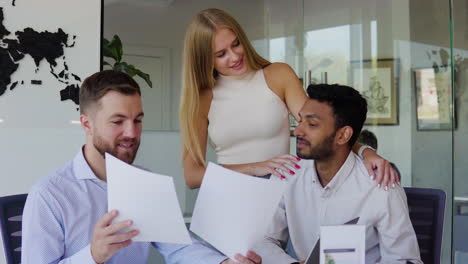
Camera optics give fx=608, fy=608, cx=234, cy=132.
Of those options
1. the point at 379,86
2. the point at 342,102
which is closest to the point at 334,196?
the point at 342,102

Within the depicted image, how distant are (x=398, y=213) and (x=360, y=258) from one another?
0.58m

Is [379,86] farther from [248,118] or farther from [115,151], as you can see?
[115,151]

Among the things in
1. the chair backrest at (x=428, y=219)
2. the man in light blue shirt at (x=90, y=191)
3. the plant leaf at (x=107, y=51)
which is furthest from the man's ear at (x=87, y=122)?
the plant leaf at (x=107, y=51)

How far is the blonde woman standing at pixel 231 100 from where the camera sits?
2039 millimetres

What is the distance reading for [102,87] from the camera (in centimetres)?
154

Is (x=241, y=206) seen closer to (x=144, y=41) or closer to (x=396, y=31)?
(x=396, y=31)

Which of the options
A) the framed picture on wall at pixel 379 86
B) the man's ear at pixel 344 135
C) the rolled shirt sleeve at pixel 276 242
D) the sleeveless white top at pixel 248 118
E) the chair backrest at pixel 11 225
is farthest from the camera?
the framed picture on wall at pixel 379 86

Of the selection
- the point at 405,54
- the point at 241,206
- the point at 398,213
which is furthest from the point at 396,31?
the point at 241,206

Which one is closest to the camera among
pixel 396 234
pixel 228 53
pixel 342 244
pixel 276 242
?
pixel 342 244

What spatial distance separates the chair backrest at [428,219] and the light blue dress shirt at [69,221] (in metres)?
0.74

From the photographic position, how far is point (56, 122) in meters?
3.59

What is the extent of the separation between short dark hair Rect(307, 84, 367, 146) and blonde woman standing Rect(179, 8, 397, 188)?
0.42 feet

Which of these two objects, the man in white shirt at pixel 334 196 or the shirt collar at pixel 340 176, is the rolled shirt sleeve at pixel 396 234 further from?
the shirt collar at pixel 340 176

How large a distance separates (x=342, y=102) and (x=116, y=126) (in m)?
0.82
